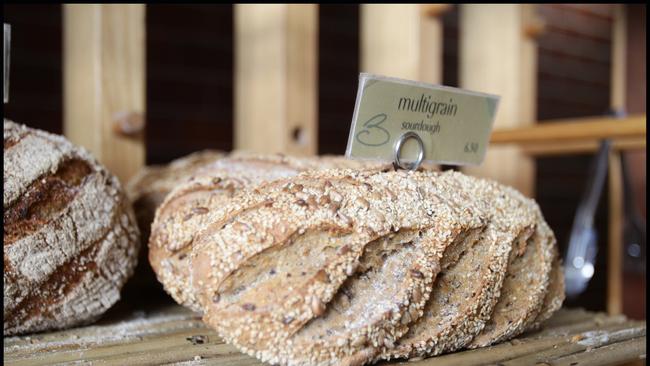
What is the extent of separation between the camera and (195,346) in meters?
1.12

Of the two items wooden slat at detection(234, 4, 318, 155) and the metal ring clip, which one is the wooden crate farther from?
wooden slat at detection(234, 4, 318, 155)

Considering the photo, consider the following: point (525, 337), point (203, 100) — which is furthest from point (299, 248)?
point (203, 100)

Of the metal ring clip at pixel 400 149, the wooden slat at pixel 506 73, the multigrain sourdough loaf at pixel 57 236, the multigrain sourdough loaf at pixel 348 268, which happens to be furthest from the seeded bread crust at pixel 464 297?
the wooden slat at pixel 506 73

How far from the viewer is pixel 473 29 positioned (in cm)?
254

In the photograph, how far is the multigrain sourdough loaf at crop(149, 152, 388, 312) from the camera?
3.99ft

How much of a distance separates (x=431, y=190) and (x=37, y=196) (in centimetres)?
71

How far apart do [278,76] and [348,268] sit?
1118 mm

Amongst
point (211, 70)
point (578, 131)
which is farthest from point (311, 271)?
point (211, 70)

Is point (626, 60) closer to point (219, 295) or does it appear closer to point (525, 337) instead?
point (525, 337)

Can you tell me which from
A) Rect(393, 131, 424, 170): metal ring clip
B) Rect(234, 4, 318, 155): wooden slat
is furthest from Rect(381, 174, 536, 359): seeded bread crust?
Rect(234, 4, 318, 155): wooden slat

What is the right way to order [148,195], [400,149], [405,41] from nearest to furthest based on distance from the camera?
[400,149] → [148,195] → [405,41]

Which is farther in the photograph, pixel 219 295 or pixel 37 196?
pixel 37 196

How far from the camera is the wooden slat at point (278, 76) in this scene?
196cm

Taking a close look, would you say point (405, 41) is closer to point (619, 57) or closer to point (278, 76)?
point (278, 76)
